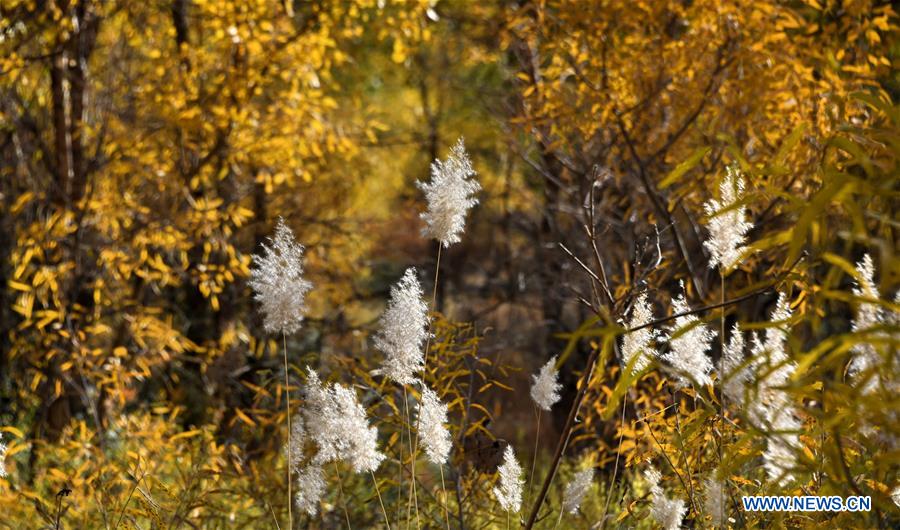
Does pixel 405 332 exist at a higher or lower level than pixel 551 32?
lower

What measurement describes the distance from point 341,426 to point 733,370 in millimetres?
852

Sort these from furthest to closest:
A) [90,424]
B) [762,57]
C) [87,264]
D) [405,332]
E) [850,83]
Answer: [90,424] → [87,264] → [762,57] → [850,83] → [405,332]

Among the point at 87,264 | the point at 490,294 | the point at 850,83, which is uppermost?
the point at 490,294

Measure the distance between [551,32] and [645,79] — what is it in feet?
3.75

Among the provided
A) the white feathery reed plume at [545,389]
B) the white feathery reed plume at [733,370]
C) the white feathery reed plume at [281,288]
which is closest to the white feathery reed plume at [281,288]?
the white feathery reed plume at [281,288]

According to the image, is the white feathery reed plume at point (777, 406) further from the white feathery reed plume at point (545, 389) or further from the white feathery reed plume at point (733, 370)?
the white feathery reed plume at point (545, 389)

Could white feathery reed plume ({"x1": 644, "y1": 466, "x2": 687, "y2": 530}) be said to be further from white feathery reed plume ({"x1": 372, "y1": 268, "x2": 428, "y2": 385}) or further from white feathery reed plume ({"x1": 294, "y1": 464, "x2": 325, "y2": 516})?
white feathery reed plume ({"x1": 294, "y1": 464, "x2": 325, "y2": 516})

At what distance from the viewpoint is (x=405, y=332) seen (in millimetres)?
2098

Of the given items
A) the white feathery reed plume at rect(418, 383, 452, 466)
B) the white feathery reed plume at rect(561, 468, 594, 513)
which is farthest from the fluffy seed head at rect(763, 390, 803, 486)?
the white feathery reed plume at rect(418, 383, 452, 466)

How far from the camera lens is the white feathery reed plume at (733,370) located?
172cm

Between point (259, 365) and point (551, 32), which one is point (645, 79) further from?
point (259, 365)

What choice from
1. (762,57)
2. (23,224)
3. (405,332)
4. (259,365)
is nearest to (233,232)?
(259,365)

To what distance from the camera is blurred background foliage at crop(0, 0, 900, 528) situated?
156 inches

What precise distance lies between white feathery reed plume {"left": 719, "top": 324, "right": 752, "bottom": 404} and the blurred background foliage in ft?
0.56
